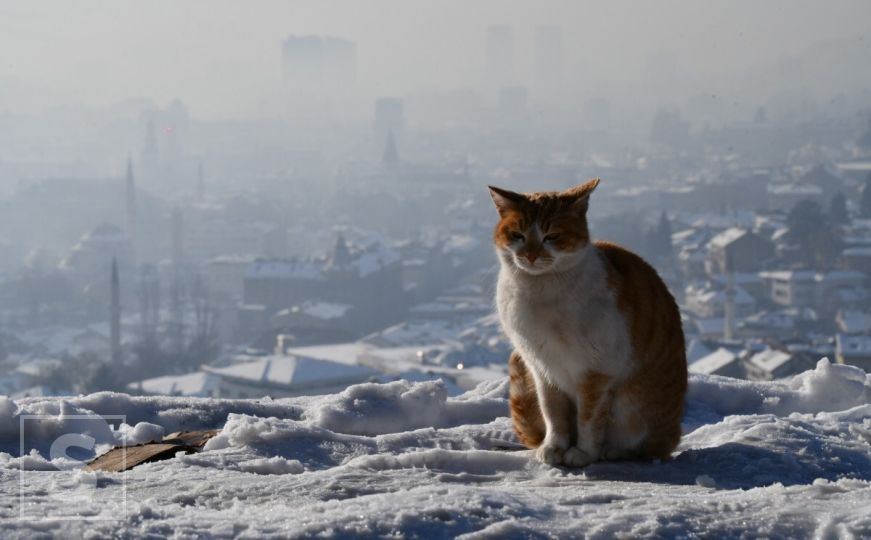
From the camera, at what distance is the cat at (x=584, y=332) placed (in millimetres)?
1766

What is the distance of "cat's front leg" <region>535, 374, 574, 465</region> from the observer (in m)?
1.86

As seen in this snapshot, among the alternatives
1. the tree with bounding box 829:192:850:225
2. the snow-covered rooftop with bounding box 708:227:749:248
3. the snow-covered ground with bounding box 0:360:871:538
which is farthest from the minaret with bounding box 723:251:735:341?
the snow-covered ground with bounding box 0:360:871:538

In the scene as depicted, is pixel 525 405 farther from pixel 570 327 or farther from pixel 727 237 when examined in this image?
pixel 727 237

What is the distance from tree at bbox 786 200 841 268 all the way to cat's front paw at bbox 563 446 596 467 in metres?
24.1

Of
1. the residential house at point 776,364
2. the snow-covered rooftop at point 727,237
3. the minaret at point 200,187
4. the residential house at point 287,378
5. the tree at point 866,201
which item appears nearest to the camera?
the residential house at point 776,364

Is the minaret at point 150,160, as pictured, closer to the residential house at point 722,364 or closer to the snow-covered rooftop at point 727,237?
the snow-covered rooftop at point 727,237

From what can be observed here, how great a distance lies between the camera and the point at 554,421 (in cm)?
187

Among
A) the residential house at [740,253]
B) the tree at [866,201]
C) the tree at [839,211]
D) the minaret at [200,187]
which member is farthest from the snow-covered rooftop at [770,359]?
the minaret at [200,187]

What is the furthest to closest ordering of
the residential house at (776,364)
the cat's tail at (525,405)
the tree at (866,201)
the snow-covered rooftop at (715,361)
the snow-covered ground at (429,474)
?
the tree at (866,201) → the snow-covered rooftop at (715,361) → the residential house at (776,364) → the cat's tail at (525,405) → the snow-covered ground at (429,474)

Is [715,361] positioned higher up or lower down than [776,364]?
lower down

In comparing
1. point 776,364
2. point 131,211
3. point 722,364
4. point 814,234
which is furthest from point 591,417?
point 131,211
